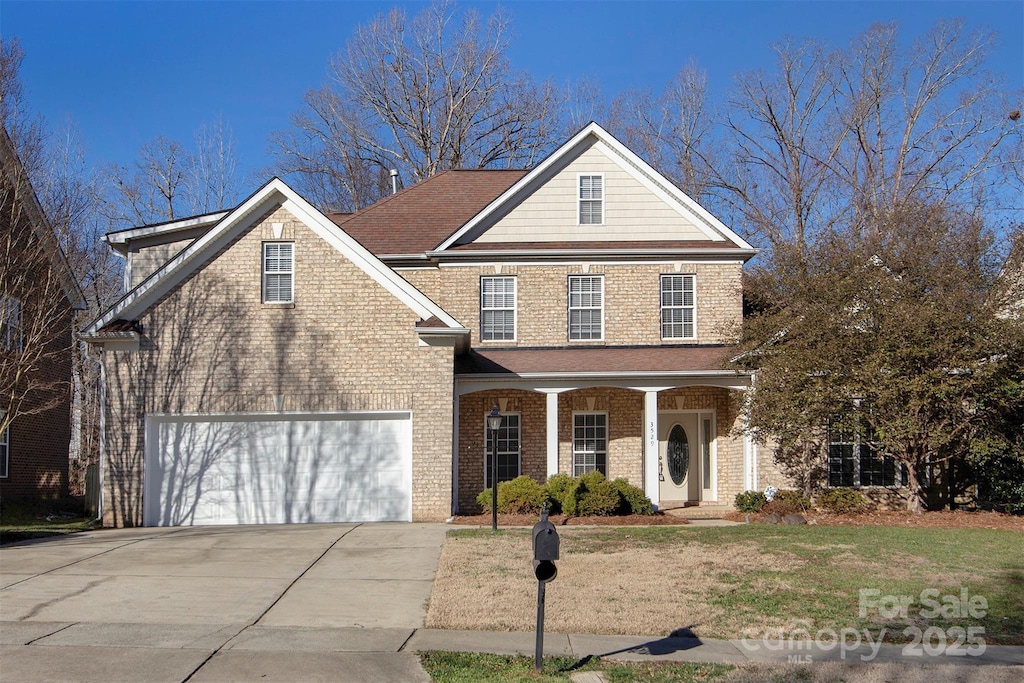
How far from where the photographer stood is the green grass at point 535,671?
25.8 ft

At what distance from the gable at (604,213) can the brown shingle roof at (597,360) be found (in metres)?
2.66

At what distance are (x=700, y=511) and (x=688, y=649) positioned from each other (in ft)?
38.0

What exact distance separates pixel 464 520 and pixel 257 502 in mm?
4035

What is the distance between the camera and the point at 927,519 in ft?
57.5

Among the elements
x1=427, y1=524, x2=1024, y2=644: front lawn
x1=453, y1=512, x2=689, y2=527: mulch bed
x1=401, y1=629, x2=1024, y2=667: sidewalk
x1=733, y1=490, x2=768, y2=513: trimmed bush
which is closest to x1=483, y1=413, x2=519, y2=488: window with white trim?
x1=453, y1=512, x2=689, y2=527: mulch bed

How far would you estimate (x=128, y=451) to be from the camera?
17688 mm

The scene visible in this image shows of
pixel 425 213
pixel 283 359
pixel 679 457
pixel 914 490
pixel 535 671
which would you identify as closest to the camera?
pixel 535 671

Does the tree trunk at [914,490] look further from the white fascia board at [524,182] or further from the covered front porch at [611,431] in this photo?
the white fascia board at [524,182]

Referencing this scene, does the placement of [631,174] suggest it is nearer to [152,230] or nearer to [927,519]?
[927,519]

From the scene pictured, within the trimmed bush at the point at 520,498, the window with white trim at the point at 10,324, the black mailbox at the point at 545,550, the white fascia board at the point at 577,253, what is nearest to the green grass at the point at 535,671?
the black mailbox at the point at 545,550

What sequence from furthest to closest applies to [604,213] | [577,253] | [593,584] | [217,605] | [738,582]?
[604,213], [577,253], [738,582], [593,584], [217,605]

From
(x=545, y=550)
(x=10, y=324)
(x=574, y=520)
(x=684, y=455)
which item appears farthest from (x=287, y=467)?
(x=545, y=550)

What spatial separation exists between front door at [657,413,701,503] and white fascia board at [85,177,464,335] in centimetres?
680

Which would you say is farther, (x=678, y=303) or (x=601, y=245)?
(x=678, y=303)
